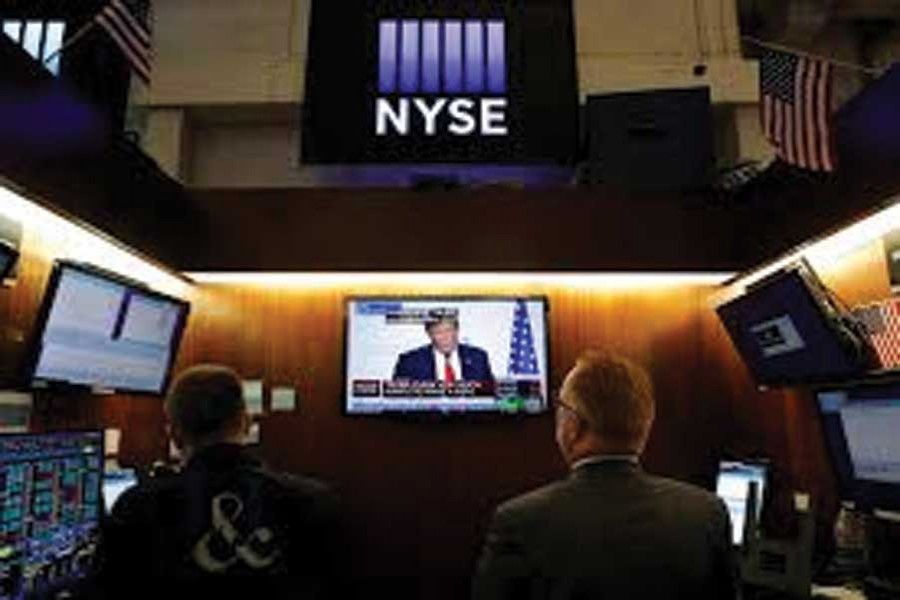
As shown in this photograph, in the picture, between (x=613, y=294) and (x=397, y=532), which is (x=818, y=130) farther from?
(x=397, y=532)

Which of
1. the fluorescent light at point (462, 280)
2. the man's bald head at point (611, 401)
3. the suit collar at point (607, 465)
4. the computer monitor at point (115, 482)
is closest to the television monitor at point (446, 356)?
the fluorescent light at point (462, 280)

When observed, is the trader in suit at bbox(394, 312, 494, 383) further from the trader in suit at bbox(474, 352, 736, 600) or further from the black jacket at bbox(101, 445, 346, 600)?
the trader in suit at bbox(474, 352, 736, 600)

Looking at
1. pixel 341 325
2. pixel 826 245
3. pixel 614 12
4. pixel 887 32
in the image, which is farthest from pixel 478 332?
pixel 887 32

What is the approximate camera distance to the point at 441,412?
12.0 feet

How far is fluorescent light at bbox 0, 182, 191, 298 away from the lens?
2482 millimetres

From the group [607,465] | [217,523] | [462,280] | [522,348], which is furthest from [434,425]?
[607,465]

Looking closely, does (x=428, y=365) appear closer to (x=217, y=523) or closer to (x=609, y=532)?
(x=217, y=523)

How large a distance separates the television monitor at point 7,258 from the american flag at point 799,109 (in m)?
2.34

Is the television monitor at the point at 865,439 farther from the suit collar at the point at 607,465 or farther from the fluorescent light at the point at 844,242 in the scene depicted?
the suit collar at the point at 607,465

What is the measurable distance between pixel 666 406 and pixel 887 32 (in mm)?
3527

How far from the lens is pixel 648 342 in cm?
382

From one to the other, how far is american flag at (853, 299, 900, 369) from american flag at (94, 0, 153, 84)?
8.81ft

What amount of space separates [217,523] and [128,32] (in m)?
1.98

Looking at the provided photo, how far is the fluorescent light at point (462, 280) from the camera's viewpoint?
148 inches
